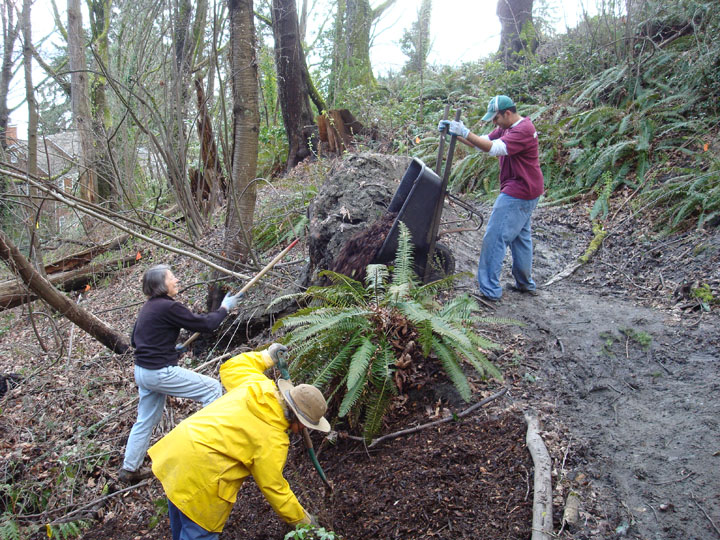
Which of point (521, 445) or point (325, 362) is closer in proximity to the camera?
point (521, 445)

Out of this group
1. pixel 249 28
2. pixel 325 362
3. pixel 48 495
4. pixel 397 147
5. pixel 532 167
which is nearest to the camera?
pixel 325 362

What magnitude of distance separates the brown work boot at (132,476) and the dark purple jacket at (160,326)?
979 millimetres

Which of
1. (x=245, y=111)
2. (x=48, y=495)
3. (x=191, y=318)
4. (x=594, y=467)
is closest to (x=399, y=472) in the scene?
(x=594, y=467)

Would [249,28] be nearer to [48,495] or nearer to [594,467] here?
[48,495]

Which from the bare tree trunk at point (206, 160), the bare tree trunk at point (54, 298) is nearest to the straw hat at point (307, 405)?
the bare tree trunk at point (54, 298)

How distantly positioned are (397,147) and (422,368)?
7.54 meters

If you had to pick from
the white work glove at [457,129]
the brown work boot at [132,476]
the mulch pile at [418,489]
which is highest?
the white work glove at [457,129]

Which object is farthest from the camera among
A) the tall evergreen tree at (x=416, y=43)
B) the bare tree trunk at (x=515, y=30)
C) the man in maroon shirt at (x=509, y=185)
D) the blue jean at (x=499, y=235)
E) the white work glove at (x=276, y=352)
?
the tall evergreen tree at (x=416, y=43)

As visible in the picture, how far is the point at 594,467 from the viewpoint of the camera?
3.02 metres

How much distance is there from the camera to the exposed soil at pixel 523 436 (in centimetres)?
286

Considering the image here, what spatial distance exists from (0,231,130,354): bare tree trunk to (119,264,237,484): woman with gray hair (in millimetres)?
2035

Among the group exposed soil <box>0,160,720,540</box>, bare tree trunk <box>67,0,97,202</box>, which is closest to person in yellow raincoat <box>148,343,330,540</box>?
exposed soil <box>0,160,720,540</box>

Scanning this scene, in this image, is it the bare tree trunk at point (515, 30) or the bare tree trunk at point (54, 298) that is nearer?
the bare tree trunk at point (54, 298)

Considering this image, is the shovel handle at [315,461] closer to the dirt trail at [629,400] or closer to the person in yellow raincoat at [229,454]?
the person in yellow raincoat at [229,454]
